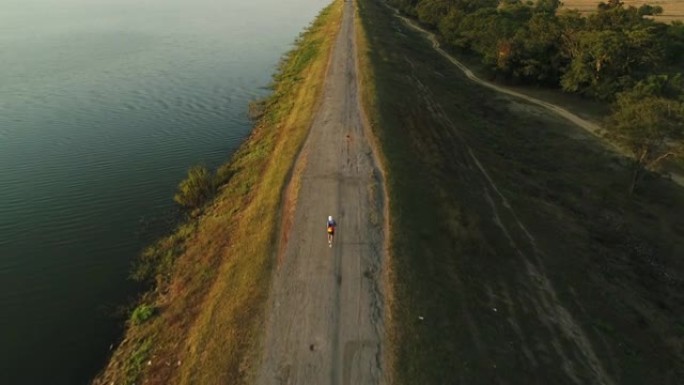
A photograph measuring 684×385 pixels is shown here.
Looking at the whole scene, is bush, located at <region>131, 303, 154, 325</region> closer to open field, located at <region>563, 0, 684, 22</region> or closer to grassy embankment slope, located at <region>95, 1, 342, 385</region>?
grassy embankment slope, located at <region>95, 1, 342, 385</region>

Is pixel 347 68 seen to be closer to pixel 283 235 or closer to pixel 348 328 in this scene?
pixel 283 235

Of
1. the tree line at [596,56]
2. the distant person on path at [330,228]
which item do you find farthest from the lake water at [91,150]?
the tree line at [596,56]

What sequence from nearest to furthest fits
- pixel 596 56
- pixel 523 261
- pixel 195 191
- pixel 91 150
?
pixel 523 261
pixel 195 191
pixel 91 150
pixel 596 56

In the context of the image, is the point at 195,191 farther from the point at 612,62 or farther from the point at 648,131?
the point at 612,62

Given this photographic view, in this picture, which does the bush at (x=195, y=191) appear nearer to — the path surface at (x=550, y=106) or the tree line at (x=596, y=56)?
the tree line at (x=596, y=56)

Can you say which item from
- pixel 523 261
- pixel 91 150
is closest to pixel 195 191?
pixel 91 150
